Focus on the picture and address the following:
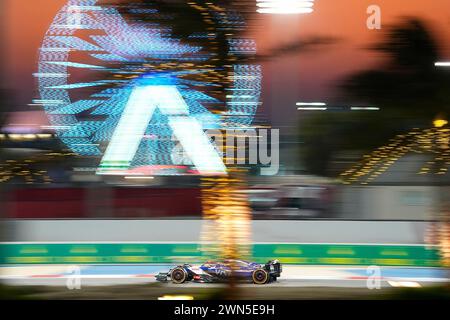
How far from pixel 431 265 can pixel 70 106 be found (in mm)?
1940

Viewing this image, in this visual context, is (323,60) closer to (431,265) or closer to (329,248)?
(329,248)

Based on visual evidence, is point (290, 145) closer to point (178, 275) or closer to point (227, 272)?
point (227, 272)

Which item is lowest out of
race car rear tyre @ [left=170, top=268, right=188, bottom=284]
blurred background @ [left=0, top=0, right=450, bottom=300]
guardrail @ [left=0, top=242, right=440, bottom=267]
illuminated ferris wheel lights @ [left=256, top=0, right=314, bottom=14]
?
→ race car rear tyre @ [left=170, top=268, right=188, bottom=284]

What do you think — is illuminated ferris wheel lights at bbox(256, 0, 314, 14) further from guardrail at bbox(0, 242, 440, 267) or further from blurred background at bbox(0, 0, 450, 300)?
guardrail at bbox(0, 242, 440, 267)

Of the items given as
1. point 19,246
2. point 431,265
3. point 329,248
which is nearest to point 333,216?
point 329,248

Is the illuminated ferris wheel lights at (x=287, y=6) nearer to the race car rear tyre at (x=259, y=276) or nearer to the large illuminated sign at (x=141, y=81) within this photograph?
the large illuminated sign at (x=141, y=81)

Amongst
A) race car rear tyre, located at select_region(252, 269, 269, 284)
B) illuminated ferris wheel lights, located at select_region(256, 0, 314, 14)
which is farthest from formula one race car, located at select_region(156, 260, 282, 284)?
illuminated ferris wheel lights, located at select_region(256, 0, 314, 14)

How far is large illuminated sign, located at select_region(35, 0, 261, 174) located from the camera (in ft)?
7.66

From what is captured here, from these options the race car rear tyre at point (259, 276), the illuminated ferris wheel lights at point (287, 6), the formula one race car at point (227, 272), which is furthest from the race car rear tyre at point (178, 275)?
the illuminated ferris wheel lights at point (287, 6)

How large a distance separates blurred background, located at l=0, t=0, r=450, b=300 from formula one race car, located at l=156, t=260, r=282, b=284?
2.5 inches

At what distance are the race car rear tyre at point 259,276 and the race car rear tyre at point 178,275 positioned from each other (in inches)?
13.4

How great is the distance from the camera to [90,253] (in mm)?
2443

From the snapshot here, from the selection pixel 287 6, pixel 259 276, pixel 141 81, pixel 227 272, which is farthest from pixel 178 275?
pixel 287 6

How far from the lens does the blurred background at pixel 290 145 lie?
2363mm
